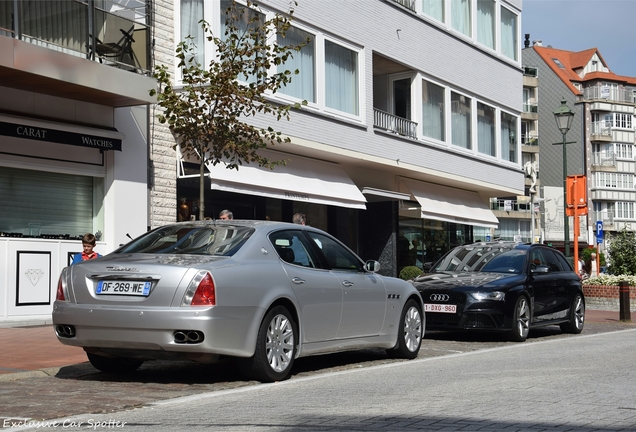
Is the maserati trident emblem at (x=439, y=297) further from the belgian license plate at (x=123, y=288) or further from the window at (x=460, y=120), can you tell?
the window at (x=460, y=120)

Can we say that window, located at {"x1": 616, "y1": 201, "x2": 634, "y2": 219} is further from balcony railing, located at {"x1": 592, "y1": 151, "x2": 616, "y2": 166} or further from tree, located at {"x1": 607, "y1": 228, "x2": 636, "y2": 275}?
tree, located at {"x1": 607, "y1": 228, "x2": 636, "y2": 275}

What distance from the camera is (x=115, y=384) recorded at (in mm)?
9086

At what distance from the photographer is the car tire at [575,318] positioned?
17.8 metres

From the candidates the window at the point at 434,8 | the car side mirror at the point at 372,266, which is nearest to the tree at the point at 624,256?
the window at the point at 434,8

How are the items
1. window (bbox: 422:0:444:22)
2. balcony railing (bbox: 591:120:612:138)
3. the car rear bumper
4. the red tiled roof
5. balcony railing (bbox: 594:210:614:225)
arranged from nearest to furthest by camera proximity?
the car rear bumper < window (bbox: 422:0:444:22) < the red tiled roof < balcony railing (bbox: 594:210:614:225) < balcony railing (bbox: 591:120:612:138)

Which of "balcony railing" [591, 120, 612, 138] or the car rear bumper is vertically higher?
"balcony railing" [591, 120, 612, 138]

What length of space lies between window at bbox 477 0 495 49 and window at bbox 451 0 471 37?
92cm

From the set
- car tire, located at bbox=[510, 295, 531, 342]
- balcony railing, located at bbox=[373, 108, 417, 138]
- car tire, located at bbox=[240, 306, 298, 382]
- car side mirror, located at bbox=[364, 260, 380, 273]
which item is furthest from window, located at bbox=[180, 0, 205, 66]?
car tire, located at bbox=[240, 306, 298, 382]

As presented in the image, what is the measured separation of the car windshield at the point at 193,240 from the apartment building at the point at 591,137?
83.8m

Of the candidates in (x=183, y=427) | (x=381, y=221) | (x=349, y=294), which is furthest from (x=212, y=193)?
(x=183, y=427)

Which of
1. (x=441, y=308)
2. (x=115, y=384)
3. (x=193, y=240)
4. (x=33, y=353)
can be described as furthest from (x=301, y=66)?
(x=115, y=384)

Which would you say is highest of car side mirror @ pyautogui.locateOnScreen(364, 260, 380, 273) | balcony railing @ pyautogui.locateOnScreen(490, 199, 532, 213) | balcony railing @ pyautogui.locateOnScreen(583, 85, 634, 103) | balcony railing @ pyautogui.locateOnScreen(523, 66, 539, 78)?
balcony railing @ pyautogui.locateOnScreen(523, 66, 539, 78)

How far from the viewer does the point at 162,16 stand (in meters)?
19.3

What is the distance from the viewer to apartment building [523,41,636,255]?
9300cm
